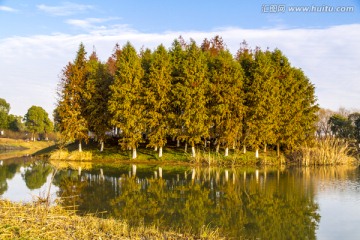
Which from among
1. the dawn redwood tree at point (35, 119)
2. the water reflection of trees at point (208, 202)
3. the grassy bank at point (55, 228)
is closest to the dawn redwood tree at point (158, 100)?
the water reflection of trees at point (208, 202)

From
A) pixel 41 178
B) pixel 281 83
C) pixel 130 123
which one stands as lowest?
pixel 41 178

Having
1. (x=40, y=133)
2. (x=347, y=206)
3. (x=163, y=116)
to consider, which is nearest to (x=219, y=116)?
(x=163, y=116)

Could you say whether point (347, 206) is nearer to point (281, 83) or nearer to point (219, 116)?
point (219, 116)

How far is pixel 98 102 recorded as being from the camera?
4603 centimetres

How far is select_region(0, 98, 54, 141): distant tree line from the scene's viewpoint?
84000 mm

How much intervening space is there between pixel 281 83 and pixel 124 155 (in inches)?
763

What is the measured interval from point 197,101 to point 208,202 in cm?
2233

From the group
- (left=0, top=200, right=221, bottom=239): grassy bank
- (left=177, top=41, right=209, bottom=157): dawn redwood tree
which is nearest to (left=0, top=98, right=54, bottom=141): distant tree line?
(left=177, top=41, right=209, bottom=157): dawn redwood tree

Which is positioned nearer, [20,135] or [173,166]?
[173,166]

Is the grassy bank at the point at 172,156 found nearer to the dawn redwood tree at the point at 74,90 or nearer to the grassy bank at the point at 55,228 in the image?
the dawn redwood tree at the point at 74,90

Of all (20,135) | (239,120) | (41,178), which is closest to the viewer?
(41,178)

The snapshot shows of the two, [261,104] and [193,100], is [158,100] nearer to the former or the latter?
[193,100]

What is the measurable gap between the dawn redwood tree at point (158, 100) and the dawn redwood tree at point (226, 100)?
4700mm

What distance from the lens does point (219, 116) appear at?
135 feet
